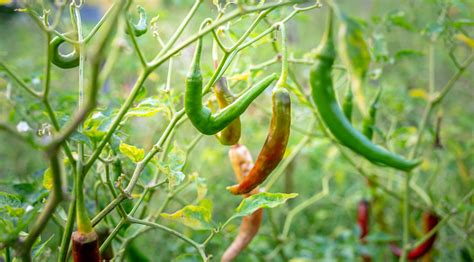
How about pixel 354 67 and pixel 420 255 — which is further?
pixel 420 255

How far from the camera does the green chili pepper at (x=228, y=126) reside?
70cm

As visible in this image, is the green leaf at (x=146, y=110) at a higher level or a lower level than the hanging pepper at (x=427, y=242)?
higher

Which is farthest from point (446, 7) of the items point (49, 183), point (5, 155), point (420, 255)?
point (5, 155)

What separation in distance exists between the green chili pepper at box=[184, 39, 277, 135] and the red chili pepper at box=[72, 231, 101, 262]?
18 cm

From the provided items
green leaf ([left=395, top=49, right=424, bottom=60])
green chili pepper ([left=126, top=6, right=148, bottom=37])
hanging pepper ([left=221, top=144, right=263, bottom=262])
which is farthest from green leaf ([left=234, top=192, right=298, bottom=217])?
green leaf ([left=395, top=49, right=424, bottom=60])

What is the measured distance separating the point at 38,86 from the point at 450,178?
1.48 m

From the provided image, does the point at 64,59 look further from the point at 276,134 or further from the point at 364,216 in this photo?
the point at 364,216

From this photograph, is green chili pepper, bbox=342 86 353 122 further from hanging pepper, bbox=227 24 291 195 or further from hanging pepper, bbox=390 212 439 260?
hanging pepper, bbox=390 212 439 260

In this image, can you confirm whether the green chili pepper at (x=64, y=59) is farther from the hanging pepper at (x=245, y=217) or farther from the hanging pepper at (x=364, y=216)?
the hanging pepper at (x=364, y=216)

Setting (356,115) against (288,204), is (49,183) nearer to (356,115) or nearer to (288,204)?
(288,204)

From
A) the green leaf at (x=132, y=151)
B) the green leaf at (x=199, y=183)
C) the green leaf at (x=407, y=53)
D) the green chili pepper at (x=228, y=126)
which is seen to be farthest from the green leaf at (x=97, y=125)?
the green leaf at (x=407, y=53)

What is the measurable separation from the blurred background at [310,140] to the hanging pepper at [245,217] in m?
0.09

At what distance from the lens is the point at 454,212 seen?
46.4 inches

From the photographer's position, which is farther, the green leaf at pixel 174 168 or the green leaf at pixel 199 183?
the green leaf at pixel 199 183
